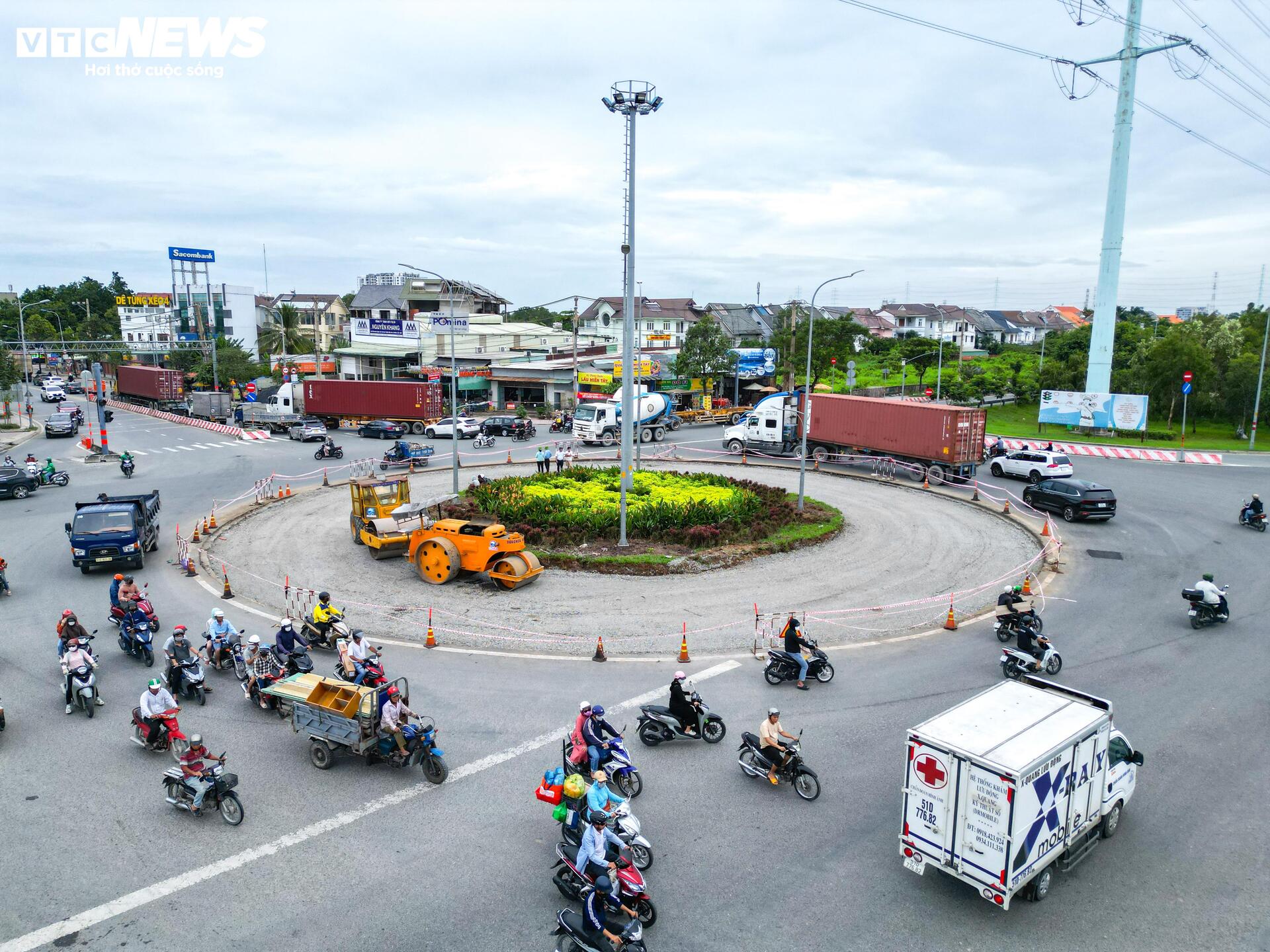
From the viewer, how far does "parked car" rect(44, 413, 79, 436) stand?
55062mm

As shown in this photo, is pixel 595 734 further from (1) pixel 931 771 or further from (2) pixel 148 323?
(2) pixel 148 323

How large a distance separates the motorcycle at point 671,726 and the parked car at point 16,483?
33.4 meters

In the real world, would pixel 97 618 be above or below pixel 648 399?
below

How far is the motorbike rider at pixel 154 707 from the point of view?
1256 centimetres

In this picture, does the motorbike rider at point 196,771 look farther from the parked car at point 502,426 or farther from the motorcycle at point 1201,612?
the parked car at point 502,426

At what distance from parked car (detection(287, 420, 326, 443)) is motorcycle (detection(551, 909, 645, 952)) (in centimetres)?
4874

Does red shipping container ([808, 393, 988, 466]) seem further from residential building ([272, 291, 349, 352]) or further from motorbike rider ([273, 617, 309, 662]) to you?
residential building ([272, 291, 349, 352])

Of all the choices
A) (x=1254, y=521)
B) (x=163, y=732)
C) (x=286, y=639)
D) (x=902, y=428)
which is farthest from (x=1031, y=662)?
Answer: (x=902, y=428)

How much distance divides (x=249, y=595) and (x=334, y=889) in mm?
13515

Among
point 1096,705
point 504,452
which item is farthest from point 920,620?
point 504,452

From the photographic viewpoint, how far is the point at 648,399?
53156 mm

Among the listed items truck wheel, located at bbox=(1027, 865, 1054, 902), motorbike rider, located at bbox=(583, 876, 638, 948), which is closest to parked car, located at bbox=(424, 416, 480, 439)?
motorbike rider, located at bbox=(583, 876, 638, 948)

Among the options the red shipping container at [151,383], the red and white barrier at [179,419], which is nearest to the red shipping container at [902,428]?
the red and white barrier at [179,419]

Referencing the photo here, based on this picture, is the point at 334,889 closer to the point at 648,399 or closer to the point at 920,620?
the point at 920,620
